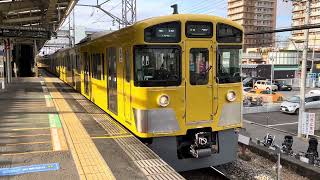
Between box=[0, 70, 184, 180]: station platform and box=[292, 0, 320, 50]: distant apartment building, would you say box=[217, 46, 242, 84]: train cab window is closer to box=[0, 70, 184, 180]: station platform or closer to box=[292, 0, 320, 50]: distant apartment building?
box=[0, 70, 184, 180]: station platform

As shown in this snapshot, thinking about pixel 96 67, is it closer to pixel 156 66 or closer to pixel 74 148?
pixel 156 66

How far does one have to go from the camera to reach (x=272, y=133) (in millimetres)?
18891

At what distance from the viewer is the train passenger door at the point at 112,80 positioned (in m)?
8.12

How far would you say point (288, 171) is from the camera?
28.1 ft

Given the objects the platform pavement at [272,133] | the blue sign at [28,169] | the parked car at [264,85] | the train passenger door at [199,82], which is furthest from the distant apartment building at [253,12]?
the blue sign at [28,169]

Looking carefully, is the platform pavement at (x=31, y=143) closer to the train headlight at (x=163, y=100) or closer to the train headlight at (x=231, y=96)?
the train headlight at (x=163, y=100)

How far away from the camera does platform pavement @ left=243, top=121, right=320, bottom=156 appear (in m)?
16.1

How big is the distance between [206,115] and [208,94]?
16.9 inches

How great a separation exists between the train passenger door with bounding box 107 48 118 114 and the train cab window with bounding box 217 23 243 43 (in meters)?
2.44

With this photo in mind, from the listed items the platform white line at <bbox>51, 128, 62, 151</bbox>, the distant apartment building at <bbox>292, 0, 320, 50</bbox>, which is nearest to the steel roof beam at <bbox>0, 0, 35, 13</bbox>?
the platform white line at <bbox>51, 128, 62, 151</bbox>

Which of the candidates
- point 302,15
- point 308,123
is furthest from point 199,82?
point 302,15

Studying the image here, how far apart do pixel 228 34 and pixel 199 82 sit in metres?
1.23

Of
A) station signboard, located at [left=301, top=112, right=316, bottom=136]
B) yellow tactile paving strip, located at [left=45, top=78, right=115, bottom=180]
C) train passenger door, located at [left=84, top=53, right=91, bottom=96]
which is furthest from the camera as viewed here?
station signboard, located at [left=301, top=112, right=316, bottom=136]

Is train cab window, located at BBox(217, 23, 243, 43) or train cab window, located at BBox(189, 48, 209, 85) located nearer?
train cab window, located at BBox(189, 48, 209, 85)
